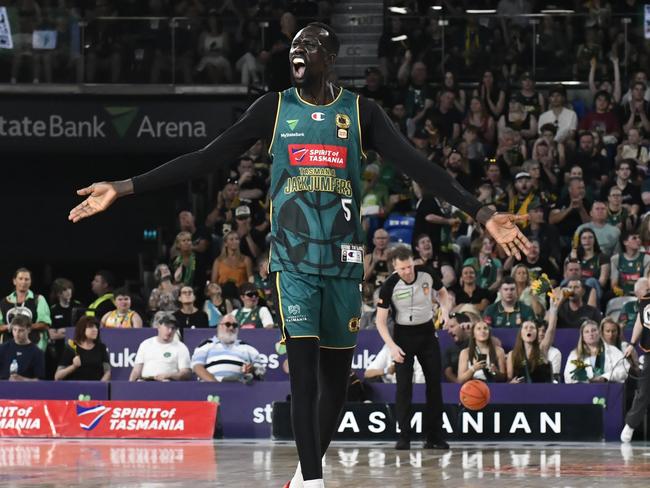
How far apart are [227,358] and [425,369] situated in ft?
11.4

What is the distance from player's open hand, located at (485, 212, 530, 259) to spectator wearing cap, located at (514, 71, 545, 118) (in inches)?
621

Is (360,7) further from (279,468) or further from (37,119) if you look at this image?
(279,468)

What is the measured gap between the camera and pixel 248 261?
19.4 metres

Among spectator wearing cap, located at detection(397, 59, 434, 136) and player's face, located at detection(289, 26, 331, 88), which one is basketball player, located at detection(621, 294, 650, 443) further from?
player's face, located at detection(289, 26, 331, 88)

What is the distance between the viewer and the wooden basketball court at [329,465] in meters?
9.43

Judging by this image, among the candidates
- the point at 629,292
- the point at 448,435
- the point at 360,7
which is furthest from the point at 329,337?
the point at 360,7

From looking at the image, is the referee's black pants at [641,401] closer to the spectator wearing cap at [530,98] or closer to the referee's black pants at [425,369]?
the referee's black pants at [425,369]

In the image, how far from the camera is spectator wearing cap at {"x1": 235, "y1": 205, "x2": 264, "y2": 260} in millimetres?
19828

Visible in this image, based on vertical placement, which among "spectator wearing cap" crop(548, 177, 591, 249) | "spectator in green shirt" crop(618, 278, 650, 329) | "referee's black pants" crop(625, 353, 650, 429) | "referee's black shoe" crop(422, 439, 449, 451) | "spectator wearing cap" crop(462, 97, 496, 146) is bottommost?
"referee's black shoe" crop(422, 439, 449, 451)

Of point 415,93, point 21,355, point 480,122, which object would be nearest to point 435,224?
point 480,122

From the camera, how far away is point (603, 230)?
18.6 m

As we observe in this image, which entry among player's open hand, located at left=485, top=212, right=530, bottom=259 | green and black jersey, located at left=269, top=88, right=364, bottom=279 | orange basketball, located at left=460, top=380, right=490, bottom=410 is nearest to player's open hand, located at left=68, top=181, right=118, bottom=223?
green and black jersey, located at left=269, top=88, right=364, bottom=279

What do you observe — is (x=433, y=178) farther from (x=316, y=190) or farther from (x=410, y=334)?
(x=410, y=334)

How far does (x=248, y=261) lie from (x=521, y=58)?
21.8 ft
